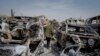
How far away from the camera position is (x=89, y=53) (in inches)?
357

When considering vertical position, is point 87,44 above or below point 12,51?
below

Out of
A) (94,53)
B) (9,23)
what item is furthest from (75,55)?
(9,23)

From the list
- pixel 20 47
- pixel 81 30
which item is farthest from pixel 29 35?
pixel 81 30

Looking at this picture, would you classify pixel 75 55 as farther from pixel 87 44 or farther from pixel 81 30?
pixel 81 30

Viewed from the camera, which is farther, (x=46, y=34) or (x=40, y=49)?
(x=46, y=34)

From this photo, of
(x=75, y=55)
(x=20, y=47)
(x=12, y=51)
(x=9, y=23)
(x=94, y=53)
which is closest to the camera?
(x=12, y=51)

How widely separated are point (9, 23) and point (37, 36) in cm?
355

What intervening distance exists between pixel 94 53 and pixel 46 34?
3731 millimetres

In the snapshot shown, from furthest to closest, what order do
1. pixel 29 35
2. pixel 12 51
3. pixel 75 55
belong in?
1. pixel 29 35
2. pixel 75 55
3. pixel 12 51

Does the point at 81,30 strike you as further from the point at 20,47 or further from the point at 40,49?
the point at 20,47

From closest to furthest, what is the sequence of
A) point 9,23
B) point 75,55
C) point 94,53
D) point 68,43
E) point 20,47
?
1. point 20,47
2. point 75,55
3. point 94,53
4. point 68,43
5. point 9,23

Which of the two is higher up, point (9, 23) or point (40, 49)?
point (9, 23)

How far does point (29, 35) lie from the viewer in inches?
322

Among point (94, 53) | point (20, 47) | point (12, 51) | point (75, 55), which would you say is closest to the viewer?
point (12, 51)
